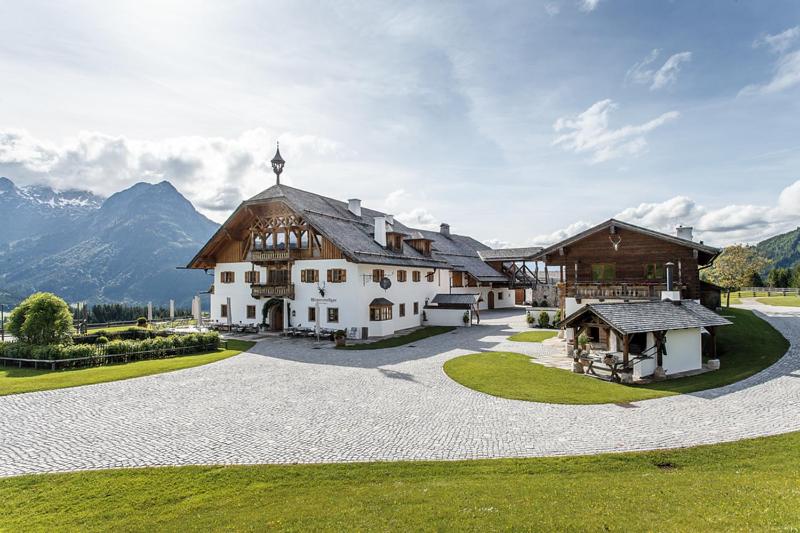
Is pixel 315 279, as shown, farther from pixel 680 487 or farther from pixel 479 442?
pixel 680 487

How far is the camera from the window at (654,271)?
2636cm

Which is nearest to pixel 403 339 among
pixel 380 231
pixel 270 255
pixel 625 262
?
pixel 380 231

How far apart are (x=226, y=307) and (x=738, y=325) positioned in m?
36.9

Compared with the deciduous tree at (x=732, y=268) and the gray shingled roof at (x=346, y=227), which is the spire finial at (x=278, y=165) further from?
the deciduous tree at (x=732, y=268)

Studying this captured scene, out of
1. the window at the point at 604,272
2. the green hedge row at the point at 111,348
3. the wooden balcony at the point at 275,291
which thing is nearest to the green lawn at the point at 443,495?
the green hedge row at the point at 111,348

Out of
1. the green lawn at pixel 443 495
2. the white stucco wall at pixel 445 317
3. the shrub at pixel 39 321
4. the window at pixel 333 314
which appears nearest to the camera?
the green lawn at pixel 443 495

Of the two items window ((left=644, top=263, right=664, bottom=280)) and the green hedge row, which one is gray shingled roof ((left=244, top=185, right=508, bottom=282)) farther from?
window ((left=644, top=263, right=664, bottom=280))

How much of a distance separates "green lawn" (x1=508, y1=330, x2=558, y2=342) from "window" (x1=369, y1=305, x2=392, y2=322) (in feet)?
29.2

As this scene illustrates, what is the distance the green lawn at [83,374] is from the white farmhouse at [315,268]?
9.08m

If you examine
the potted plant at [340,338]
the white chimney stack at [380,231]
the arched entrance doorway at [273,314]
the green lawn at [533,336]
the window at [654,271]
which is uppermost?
the white chimney stack at [380,231]

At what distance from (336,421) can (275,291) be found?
2086 cm

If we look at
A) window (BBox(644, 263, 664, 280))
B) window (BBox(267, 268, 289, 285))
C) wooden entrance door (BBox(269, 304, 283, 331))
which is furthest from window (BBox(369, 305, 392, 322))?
window (BBox(644, 263, 664, 280))

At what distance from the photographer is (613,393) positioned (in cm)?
1609

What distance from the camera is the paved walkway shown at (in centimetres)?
1066
